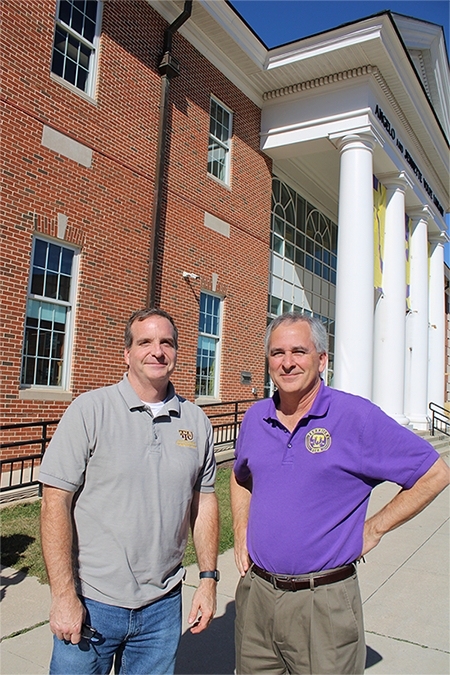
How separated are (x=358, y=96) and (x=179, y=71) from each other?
4971 mm

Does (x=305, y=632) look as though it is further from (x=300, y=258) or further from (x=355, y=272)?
(x=300, y=258)

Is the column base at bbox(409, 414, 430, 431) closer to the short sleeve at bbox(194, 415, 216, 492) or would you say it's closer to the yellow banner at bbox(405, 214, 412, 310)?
the yellow banner at bbox(405, 214, 412, 310)

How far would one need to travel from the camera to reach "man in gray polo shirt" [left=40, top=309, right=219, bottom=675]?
197 centimetres

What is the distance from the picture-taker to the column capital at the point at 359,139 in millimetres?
13609

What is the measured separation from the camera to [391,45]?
43.5 feet

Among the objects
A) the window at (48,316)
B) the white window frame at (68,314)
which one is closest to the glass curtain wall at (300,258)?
the white window frame at (68,314)

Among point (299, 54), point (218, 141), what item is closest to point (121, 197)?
point (218, 141)

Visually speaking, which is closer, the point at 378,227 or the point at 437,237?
the point at 378,227

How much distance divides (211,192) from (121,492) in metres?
11.4

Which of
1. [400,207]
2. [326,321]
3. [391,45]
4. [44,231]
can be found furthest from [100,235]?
[326,321]

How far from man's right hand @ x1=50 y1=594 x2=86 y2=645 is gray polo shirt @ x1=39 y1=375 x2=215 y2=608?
0.33 ft

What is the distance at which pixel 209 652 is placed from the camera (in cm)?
357

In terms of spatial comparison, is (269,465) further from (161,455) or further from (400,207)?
(400,207)

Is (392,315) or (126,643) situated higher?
(392,315)
